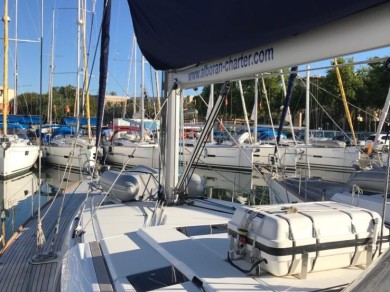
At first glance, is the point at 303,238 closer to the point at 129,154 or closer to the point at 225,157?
the point at 225,157

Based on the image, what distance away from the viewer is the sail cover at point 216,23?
249cm

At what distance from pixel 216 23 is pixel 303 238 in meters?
1.79

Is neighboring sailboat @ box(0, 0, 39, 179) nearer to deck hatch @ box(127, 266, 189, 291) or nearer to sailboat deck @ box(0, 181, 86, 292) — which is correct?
sailboat deck @ box(0, 181, 86, 292)

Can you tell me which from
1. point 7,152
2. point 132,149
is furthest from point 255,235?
point 132,149

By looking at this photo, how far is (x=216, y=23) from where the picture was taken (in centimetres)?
338

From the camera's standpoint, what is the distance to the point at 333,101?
35906 mm

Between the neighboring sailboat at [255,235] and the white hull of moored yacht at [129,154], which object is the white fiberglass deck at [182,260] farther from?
the white hull of moored yacht at [129,154]

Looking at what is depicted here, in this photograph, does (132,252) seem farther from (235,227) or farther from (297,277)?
(297,277)

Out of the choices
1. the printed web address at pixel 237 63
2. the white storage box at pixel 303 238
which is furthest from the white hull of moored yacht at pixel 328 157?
the white storage box at pixel 303 238

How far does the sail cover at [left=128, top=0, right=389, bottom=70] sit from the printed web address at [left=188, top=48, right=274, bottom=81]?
99 mm

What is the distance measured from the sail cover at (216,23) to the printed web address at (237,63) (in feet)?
0.32

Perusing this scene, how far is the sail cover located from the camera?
2.49m

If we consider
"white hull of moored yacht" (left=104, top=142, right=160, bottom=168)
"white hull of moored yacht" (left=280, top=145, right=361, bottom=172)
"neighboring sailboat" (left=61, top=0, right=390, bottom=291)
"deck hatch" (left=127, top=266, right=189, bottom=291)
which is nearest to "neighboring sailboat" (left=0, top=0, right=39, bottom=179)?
"white hull of moored yacht" (left=104, top=142, right=160, bottom=168)

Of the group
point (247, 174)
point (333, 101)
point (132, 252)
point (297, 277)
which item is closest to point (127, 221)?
point (132, 252)
